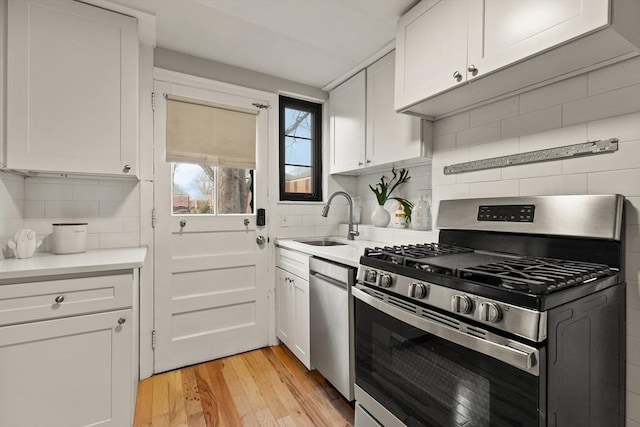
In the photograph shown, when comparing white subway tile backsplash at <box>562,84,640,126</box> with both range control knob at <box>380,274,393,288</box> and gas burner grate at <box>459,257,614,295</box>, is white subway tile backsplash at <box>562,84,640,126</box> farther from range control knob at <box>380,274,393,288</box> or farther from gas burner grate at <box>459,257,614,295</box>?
range control knob at <box>380,274,393,288</box>

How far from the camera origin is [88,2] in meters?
1.72

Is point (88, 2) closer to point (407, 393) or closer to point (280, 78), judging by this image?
point (280, 78)

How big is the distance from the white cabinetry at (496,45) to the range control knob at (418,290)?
0.94 m

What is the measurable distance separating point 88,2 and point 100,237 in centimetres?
140

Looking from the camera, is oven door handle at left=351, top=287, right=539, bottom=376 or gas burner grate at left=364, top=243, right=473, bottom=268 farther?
gas burner grate at left=364, top=243, right=473, bottom=268

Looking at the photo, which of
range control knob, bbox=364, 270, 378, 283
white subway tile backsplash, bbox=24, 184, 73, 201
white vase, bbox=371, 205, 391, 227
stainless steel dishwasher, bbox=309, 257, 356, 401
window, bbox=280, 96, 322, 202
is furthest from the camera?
window, bbox=280, 96, 322, 202

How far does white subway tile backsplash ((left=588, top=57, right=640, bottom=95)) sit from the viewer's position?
1155 mm

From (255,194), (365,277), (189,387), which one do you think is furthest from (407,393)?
(255,194)

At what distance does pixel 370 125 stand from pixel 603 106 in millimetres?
1387

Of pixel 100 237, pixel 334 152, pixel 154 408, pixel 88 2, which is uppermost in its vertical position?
pixel 88 2

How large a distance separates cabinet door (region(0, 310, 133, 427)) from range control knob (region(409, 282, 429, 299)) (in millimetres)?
1392

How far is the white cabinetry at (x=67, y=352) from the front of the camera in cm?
134

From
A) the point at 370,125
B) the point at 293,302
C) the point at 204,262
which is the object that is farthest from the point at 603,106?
the point at 204,262

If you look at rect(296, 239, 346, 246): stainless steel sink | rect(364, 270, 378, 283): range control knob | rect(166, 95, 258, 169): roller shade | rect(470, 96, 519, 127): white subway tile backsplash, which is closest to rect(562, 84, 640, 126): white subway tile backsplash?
rect(470, 96, 519, 127): white subway tile backsplash
